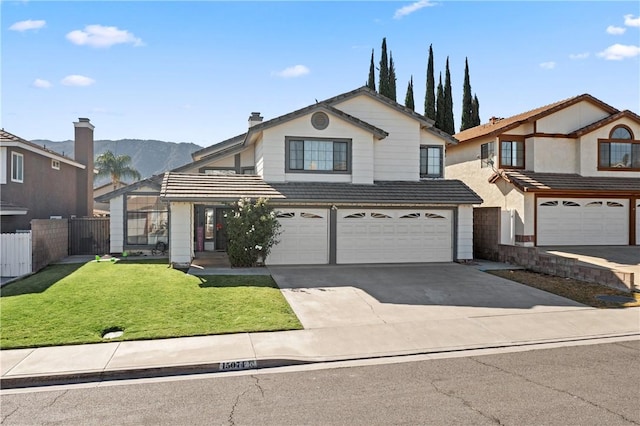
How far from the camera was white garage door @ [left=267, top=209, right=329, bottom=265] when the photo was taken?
684 inches

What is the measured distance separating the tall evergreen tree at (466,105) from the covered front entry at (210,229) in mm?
28020

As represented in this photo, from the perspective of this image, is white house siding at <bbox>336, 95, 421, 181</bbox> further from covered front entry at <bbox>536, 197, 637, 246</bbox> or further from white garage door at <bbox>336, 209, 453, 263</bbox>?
covered front entry at <bbox>536, 197, 637, 246</bbox>

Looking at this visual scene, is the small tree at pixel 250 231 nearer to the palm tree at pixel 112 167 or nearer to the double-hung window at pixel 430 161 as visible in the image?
the double-hung window at pixel 430 161

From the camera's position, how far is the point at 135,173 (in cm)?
5381

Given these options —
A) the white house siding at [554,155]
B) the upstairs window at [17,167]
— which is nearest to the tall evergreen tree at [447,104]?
the white house siding at [554,155]

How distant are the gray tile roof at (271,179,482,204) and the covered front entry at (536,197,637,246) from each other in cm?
499

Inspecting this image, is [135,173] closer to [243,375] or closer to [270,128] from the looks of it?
[270,128]

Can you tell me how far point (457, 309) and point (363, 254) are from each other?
701 cm

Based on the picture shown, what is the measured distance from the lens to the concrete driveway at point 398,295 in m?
10.7

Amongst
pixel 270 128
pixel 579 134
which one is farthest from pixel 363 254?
pixel 579 134

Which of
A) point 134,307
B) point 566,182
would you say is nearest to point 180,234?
point 134,307

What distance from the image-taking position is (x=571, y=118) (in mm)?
22922

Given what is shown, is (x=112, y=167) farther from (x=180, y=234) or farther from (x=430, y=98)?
(x=180, y=234)

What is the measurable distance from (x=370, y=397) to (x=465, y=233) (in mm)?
13816
